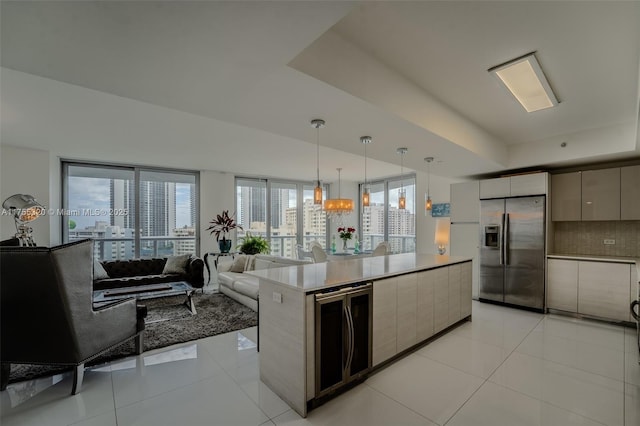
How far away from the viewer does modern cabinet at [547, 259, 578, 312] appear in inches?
164

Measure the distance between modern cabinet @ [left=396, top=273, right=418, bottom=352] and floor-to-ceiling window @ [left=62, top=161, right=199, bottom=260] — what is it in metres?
5.62

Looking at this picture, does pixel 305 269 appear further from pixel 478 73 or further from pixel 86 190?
pixel 86 190

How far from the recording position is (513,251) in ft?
15.1

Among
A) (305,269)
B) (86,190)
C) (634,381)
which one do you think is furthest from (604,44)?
(86,190)

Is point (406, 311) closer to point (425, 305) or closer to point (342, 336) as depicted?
point (425, 305)

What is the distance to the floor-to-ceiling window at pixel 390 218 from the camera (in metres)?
7.38

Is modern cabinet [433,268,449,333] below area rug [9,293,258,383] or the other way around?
the other way around

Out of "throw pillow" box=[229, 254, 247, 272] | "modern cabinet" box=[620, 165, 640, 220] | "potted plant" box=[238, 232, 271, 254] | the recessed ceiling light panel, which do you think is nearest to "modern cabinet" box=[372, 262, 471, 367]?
the recessed ceiling light panel

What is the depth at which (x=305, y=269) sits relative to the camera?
285 centimetres

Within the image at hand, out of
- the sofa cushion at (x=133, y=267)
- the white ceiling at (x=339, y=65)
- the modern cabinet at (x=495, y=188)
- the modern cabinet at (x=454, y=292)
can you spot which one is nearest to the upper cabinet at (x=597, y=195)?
the white ceiling at (x=339, y=65)

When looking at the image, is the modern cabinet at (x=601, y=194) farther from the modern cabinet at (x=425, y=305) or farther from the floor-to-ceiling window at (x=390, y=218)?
the floor-to-ceiling window at (x=390, y=218)

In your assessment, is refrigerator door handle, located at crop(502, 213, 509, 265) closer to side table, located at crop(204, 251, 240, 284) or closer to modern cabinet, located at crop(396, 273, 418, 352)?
modern cabinet, located at crop(396, 273, 418, 352)

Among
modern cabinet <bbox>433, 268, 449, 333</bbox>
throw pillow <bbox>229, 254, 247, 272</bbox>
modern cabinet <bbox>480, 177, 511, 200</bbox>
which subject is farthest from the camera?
throw pillow <bbox>229, 254, 247, 272</bbox>

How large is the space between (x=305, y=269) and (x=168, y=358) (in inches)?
66.1
